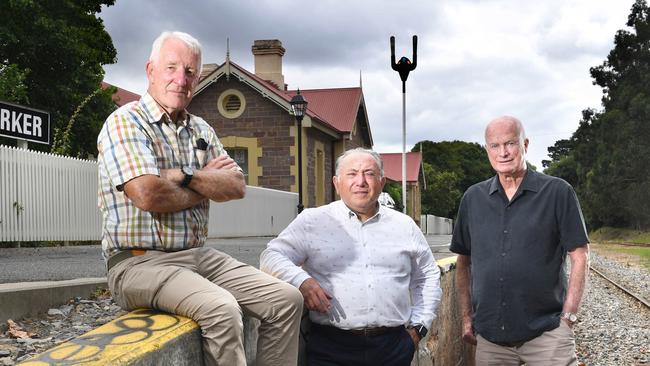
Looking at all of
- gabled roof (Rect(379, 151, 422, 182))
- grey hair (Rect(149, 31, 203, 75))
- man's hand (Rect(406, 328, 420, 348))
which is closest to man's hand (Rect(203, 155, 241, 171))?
grey hair (Rect(149, 31, 203, 75))

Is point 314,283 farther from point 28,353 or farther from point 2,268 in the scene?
point 2,268

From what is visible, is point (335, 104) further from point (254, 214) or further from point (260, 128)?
point (254, 214)

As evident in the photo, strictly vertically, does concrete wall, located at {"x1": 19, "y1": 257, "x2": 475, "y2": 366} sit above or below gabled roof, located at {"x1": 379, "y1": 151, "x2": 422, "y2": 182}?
below

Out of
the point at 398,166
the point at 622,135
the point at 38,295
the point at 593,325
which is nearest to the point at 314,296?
the point at 38,295

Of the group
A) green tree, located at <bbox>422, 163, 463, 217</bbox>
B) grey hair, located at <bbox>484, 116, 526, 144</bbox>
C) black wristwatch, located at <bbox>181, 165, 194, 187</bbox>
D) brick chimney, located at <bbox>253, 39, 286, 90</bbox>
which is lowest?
green tree, located at <bbox>422, 163, 463, 217</bbox>

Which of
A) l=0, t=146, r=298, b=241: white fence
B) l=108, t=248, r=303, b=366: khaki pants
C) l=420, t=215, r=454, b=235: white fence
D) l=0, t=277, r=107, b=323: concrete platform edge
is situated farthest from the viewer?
l=420, t=215, r=454, b=235: white fence

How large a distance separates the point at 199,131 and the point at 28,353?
2.29 meters

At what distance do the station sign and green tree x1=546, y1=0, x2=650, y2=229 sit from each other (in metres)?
37.8

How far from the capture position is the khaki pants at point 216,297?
243 cm

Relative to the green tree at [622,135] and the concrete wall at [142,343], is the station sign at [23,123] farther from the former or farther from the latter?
the green tree at [622,135]

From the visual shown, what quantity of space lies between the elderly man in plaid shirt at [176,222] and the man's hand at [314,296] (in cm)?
45

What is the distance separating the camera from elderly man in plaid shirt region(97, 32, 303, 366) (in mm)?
2473

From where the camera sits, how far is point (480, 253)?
3693 millimetres

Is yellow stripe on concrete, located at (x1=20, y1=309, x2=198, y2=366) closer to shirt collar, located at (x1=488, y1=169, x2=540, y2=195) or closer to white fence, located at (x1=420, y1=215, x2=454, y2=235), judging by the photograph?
shirt collar, located at (x1=488, y1=169, x2=540, y2=195)
